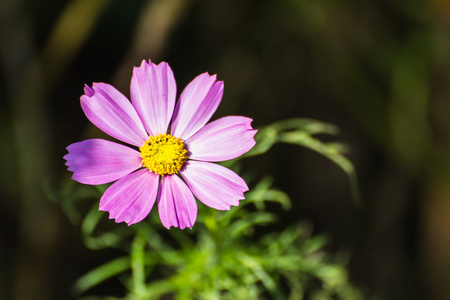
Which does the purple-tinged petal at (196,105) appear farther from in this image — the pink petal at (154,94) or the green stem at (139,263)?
the green stem at (139,263)

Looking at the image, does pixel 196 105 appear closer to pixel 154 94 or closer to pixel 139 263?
pixel 154 94

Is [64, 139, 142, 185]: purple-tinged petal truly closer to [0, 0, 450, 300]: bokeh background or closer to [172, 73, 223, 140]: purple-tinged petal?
[172, 73, 223, 140]: purple-tinged petal

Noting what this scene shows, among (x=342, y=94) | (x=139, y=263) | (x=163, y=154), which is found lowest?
(x=139, y=263)

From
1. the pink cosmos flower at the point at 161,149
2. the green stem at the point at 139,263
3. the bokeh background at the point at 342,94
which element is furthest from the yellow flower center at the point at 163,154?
the bokeh background at the point at 342,94

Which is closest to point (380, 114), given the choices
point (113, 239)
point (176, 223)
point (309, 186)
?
point (309, 186)

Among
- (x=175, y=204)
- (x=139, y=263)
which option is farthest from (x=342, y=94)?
(x=175, y=204)

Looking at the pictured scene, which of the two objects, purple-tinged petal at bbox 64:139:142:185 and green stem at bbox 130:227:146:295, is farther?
green stem at bbox 130:227:146:295

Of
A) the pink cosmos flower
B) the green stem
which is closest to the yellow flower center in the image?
the pink cosmos flower
